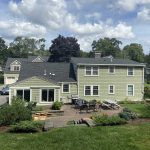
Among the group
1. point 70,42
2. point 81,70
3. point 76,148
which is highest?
point 70,42

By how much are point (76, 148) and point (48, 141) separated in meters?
1.85

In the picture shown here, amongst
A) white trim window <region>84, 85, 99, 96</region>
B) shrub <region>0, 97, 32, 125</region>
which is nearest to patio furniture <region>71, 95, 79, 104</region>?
white trim window <region>84, 85, 99, 96</region>

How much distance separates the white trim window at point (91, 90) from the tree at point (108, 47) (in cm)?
8291

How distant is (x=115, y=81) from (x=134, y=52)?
87656 mm

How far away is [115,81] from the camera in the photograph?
45344 mm

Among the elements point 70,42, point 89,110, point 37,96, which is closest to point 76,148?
point 89,110

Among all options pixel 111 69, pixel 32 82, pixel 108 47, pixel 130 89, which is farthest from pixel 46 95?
pixel 108 47

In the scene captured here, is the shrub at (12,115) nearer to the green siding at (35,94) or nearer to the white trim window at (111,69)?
the green siding at (35,94)

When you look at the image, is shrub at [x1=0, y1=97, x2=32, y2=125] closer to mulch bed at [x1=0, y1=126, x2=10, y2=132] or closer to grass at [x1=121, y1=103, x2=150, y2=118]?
mulch bed at [x1=0, y1=126, x2=10, y2=132]

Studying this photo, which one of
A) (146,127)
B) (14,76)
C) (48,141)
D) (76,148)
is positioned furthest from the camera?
(14,76)

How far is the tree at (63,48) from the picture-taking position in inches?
4096

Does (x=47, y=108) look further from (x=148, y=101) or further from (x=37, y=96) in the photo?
(x=148, y=101)

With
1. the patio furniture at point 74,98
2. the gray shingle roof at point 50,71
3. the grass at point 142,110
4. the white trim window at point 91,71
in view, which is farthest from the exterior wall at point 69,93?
the grass at point 142,110

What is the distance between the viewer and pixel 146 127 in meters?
20.0
